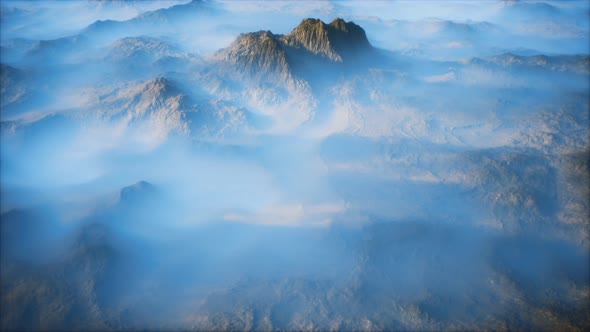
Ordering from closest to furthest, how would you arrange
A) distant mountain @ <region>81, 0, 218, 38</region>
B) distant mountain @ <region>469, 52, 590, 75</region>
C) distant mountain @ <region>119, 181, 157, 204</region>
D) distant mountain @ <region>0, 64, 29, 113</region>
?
distant mountain @ <region>119, 181, 157, 204</region>, distant mountain @ <region>0, 64, 29, 113</region>, distant mountain @ <region>469, 52, 590, 75</region>, distant mountain @ <region>81, 0, 218, 38</region>

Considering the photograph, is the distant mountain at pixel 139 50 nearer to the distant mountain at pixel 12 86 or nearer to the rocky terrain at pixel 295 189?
the rocky terrain at pixel 295 189

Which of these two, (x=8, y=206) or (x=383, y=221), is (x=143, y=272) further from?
(x=383, y=221)

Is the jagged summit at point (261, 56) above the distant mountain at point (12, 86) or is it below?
above

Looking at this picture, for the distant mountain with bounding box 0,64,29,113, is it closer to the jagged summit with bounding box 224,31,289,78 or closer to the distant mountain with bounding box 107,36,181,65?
the distant mountain with bounding box 107,36,181,65

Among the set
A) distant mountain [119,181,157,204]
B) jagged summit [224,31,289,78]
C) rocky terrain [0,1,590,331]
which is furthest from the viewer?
jagged summit [224,31,289,78]

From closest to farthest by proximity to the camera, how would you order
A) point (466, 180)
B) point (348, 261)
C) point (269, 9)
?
1. point (348, 261)
2. point (466, 180)
3. point (269, 9)

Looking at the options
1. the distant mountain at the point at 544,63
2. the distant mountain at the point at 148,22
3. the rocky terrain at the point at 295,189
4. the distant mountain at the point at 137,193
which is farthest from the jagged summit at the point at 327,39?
the distant mountain at the point at 148,22

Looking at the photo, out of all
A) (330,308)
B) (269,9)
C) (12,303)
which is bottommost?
(330,308)

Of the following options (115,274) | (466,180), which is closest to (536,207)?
(466,180)

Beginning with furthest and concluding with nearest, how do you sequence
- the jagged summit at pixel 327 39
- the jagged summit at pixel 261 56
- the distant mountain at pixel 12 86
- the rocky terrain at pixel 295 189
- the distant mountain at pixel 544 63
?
the distant mountain at pixel 544 63 → the jagged summit at pixel 327 39 → the jagged summit at pixel 261 56 → the distant mountain at pixel 12 86 → the rocky terrain at pixel 295 189

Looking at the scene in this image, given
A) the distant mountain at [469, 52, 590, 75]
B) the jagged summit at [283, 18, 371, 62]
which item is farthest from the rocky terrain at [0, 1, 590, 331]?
the distant mountain at [469, 52, 590, 75]

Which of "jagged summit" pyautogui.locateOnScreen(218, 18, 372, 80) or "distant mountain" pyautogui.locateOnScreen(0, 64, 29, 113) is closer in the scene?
"distant mountain" pyautogui.locateOnScreen(0, 64, 29, 113)
